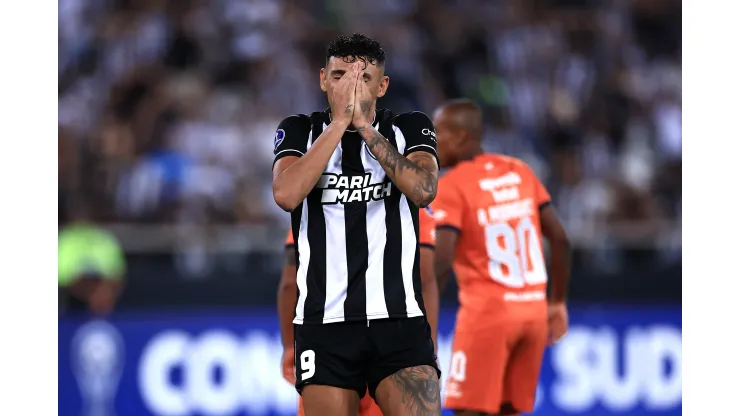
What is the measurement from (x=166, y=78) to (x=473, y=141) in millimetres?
6294

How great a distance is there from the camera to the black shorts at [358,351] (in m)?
4.12

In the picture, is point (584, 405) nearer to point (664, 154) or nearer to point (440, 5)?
point (664, 154)

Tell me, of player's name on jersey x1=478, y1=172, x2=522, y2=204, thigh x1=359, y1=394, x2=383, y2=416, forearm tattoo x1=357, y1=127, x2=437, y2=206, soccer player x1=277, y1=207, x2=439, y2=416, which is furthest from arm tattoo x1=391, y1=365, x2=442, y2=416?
player's name on jersey x1=478, y1=172, x2=522, y2=204

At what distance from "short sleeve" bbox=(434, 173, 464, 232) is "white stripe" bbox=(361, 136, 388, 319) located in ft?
→ 7.25

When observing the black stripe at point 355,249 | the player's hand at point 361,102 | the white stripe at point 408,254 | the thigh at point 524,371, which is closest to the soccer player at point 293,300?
the white stripe at point 408,254

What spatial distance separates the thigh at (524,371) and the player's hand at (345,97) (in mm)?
2925

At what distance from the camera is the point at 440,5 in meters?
13.9

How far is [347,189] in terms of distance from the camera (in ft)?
13.8

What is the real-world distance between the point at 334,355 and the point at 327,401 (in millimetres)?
172

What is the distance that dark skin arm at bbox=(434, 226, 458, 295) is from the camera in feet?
20.3

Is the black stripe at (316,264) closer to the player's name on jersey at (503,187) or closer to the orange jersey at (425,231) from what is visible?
the orange jersey at (425,231)
